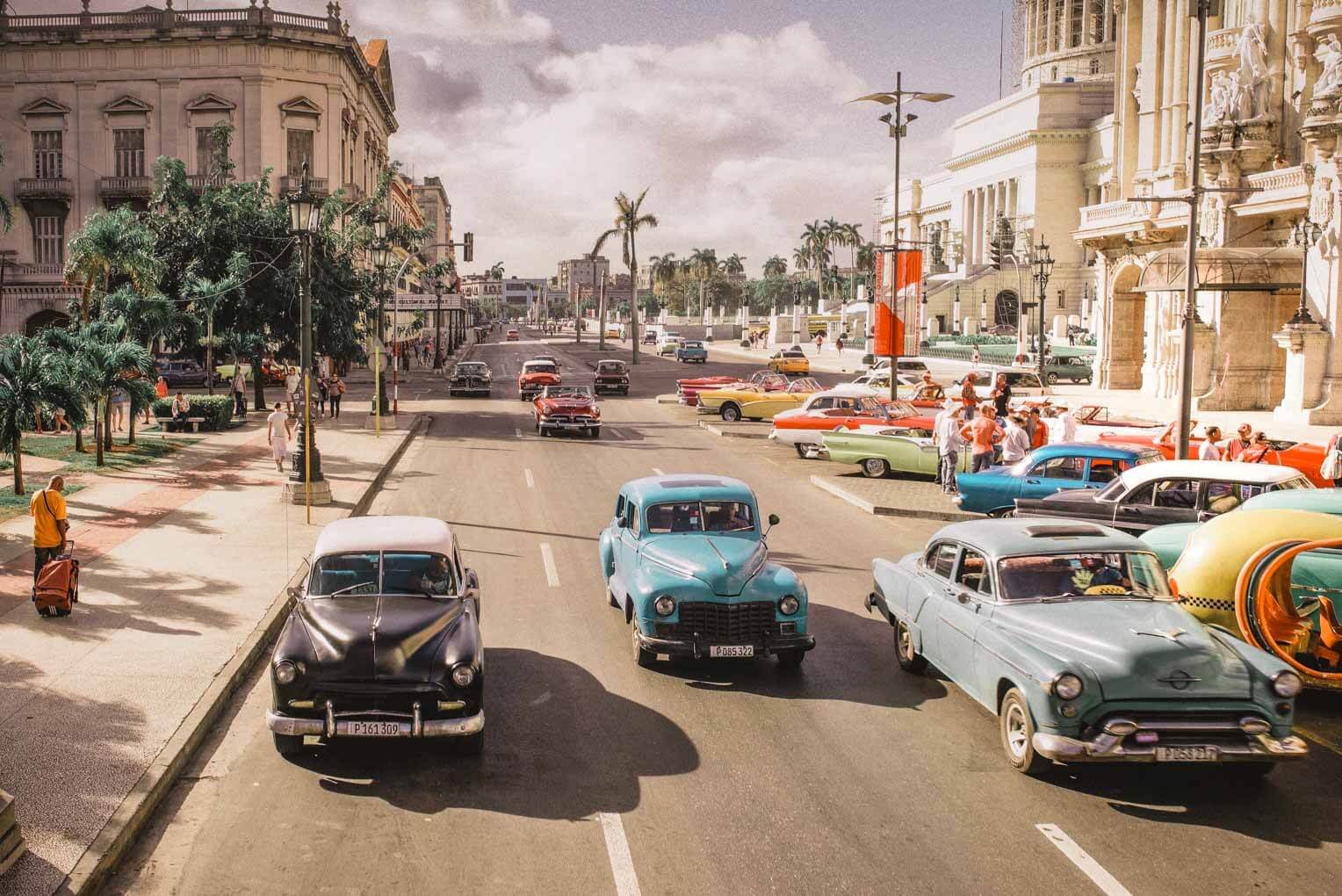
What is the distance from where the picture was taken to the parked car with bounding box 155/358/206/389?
52531mm

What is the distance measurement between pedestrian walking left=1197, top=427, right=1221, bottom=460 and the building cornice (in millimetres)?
85920

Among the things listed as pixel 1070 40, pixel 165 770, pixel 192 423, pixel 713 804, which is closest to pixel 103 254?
pixel 192 423

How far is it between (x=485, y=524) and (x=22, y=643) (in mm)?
8838

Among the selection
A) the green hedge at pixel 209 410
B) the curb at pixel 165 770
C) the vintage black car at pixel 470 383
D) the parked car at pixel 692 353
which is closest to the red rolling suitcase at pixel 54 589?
the curb at pixel 165 770

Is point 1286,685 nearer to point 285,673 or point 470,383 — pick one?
point 285,673

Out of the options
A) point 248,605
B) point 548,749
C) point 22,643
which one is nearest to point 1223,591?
point 548,749

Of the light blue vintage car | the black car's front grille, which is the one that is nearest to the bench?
the black car's front grille

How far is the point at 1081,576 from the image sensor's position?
9727 mm

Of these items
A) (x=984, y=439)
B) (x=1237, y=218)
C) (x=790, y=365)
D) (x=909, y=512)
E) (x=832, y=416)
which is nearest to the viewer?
(x=909, y=512)

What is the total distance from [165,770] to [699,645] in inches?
185

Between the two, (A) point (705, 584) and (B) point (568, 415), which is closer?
(A) point (705, 584)

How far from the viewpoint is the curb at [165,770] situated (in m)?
7.13

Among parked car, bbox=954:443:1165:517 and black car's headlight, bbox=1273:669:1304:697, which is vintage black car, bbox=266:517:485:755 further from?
parked car, bbox=954:443:1165:517

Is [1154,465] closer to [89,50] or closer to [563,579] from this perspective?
[563,579]
